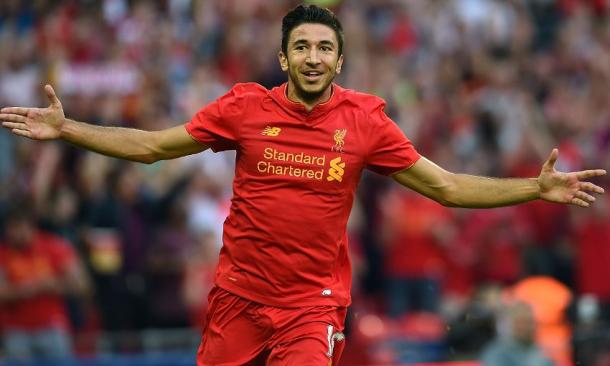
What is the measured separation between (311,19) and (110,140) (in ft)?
3.81

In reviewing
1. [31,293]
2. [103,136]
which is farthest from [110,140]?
[31,293]

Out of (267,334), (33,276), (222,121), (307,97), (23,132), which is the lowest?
(33,276)

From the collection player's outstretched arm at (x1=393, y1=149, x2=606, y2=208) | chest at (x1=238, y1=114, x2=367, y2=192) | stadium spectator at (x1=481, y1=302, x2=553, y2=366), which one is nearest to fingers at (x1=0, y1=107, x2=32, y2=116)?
chest at (x1=238, y1=114, x2=367, y2=192)

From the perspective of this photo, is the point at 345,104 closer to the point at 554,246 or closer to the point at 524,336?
the point at 524,336

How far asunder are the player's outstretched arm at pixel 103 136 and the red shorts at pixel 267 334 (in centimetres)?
74

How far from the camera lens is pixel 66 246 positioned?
516 inches

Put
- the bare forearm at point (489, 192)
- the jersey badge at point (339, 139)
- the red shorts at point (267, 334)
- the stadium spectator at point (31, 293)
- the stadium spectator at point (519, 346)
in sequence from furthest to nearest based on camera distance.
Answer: the stadium spectator at point (31, 293) → the stadium spectator at point (519, 346) → the bare forearm at point (489, 192) → the jersey badge at point (339, 139) → the red shorts at point (267, 334)

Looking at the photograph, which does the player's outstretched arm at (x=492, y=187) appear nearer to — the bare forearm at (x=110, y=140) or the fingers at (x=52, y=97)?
the bare forearm at (x=110, y=140)

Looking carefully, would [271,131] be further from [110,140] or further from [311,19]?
[110,140]

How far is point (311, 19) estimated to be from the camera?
24.0 ft

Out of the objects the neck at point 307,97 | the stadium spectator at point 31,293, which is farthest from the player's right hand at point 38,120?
the stadium spectator at point 31,293

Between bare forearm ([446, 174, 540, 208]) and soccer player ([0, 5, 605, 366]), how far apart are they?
0.05 feet

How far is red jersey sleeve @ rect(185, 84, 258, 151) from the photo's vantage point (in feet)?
24.1

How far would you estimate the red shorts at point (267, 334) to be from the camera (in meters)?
7.18
